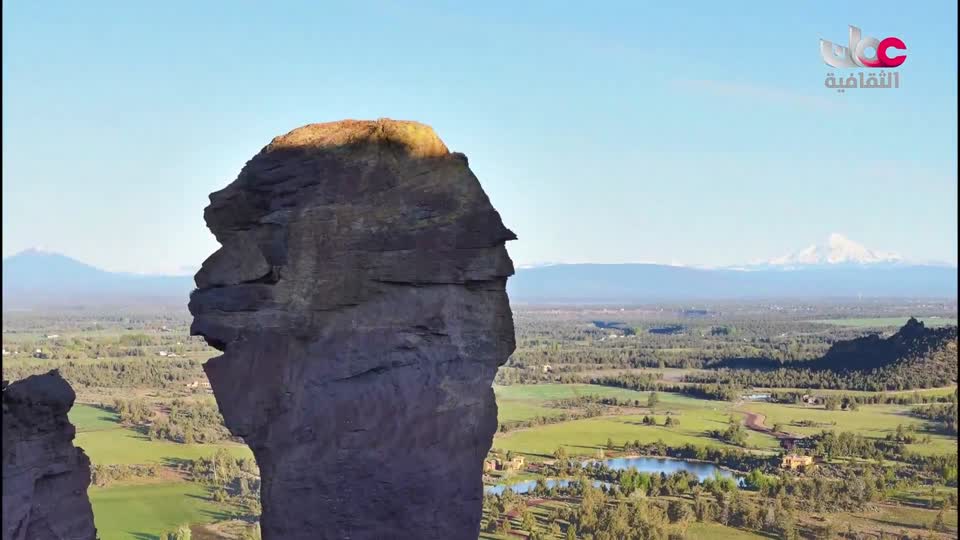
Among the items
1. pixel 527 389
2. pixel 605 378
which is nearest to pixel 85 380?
pixel 527 389

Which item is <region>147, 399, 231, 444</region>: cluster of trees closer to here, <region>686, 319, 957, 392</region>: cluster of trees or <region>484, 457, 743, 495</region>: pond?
<region>484, 457, 743, 495</region>: pond

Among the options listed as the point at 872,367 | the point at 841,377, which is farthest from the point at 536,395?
the point at 872,367

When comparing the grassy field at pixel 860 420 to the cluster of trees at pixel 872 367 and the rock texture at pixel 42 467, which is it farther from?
the rock texture at pixel 42 467

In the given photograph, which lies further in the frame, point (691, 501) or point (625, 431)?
point (625, 431)

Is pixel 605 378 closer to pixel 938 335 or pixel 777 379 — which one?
pixel 777 379

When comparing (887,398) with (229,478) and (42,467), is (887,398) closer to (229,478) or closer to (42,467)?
(229,478)
